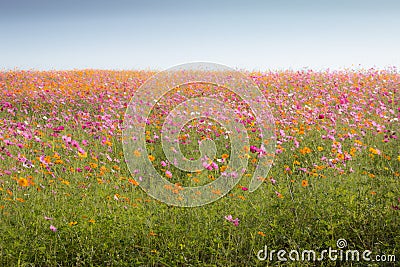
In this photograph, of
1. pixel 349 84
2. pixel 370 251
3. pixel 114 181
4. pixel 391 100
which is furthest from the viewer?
pixel 349 84

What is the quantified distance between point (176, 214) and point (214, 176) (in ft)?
4.25

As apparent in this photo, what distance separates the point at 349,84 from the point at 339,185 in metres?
7.71

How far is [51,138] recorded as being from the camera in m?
7.39

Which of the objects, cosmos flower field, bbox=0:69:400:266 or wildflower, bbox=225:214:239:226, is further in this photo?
wildflower, bbox=225:214:239:226

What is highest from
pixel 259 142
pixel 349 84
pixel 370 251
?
pixel 349 84

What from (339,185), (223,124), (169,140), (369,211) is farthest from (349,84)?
(369,211)

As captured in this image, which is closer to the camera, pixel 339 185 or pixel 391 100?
pixel 339 185

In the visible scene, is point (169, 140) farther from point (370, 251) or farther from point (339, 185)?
point (370, 251)

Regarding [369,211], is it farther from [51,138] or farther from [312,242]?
[51,138]

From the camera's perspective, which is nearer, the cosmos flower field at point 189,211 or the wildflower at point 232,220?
the cosmos flower field at point 189,211

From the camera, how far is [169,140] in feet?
22.9

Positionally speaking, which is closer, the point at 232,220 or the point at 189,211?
the point at 232,220

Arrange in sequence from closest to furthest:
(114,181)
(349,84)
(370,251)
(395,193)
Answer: (370,251), (395,193), (114,181), (349,84)

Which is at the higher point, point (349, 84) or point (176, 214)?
point (349, 84)
